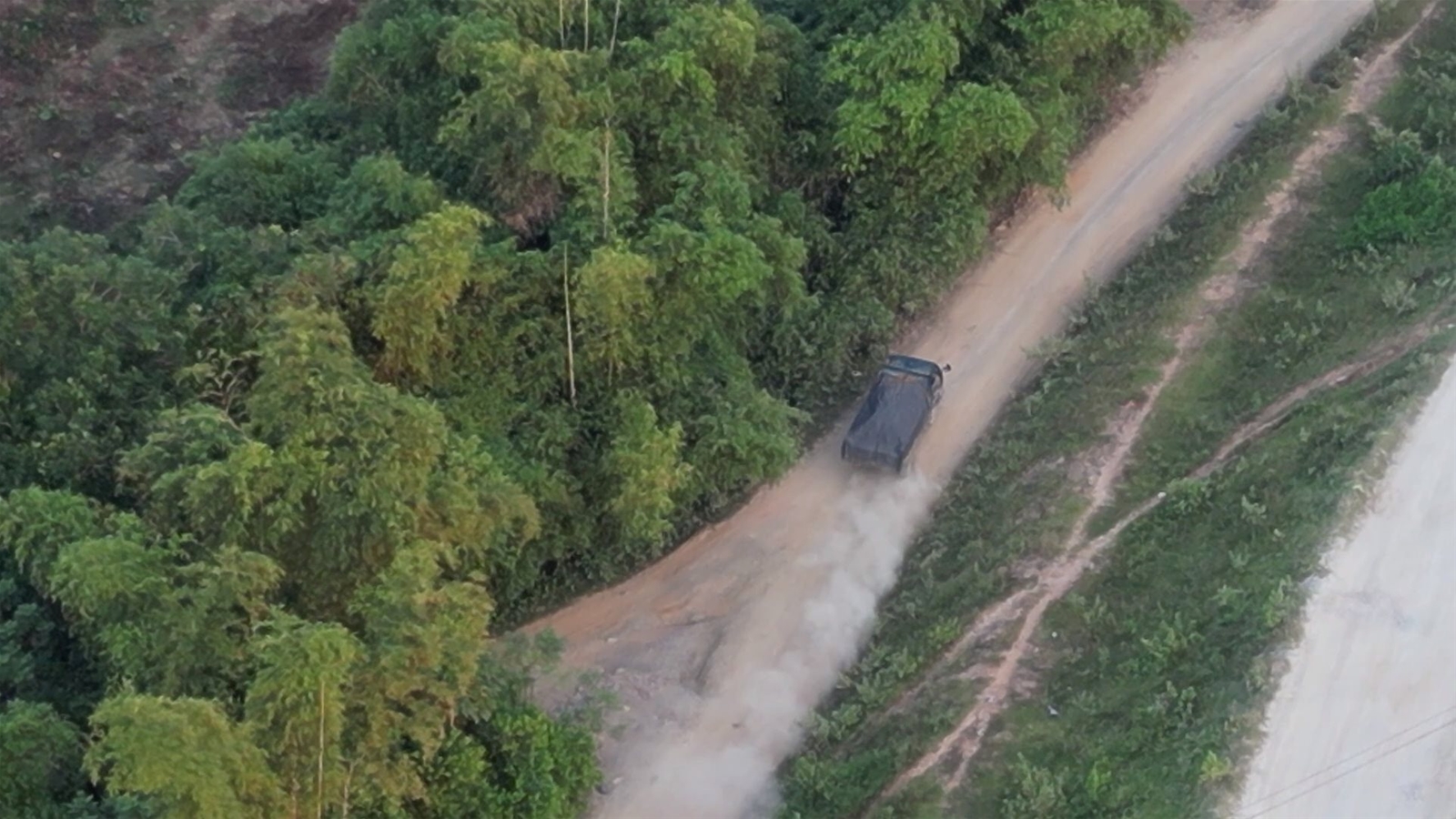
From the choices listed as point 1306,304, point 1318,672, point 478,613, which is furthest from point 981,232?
point 478,613

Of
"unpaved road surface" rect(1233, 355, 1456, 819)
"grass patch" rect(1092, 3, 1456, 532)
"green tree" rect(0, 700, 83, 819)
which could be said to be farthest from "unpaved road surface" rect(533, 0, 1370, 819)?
"green tree" rect(0, 700, 83, 819)

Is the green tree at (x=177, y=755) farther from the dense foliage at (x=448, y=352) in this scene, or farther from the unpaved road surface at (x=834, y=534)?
the unpaved road surface at (x=834, y=534)

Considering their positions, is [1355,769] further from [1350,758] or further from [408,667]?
[408,667]

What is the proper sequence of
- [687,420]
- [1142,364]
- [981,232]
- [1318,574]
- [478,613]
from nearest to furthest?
1. [478,613]
2. [1318,574]
3. [687,420]
4. [1142,364]
5. [981,232]

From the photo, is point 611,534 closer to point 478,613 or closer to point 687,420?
point 687,420

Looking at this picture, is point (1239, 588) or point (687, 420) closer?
point (1239, 588)

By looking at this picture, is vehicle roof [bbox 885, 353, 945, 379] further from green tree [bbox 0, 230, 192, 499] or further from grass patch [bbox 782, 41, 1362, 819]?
green tree [bbox 0, 230, 192, 499]

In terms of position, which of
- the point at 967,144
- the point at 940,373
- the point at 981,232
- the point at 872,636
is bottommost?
the point at 872,636
